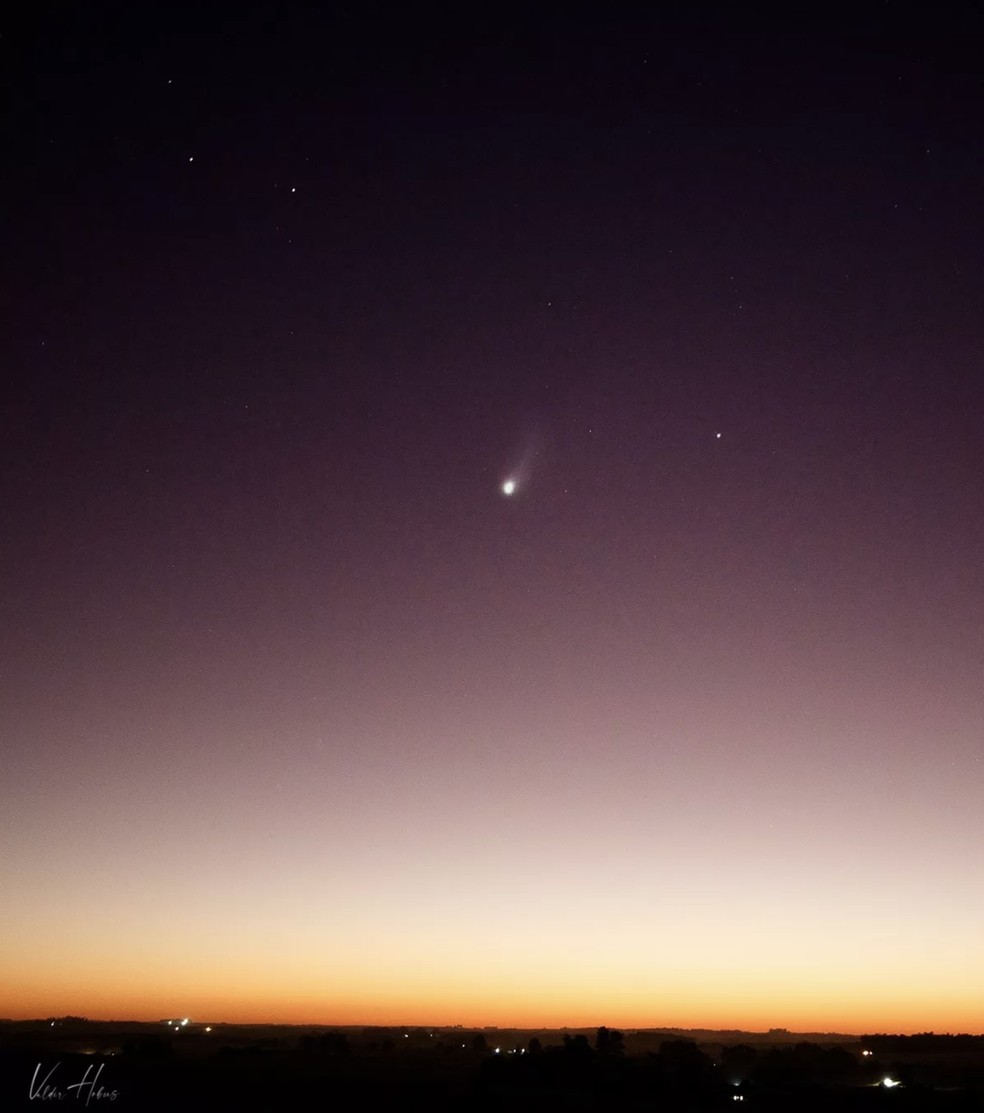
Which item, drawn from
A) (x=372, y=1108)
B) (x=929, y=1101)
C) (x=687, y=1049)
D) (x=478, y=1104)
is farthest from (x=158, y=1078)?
(x=687, y=1049)

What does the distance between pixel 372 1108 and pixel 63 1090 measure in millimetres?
11417

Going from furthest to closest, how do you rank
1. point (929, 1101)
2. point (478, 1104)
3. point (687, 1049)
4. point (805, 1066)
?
point (687, 1049)
point (805, 1066)
point (929, 1101)
point (478, 1104)

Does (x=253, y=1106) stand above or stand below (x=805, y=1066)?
below

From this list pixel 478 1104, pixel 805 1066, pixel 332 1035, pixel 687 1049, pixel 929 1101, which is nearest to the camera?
pixel 478 1104

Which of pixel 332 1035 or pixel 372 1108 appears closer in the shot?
pixel 372 1108

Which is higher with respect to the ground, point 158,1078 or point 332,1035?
point 332,1035

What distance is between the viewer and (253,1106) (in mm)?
36031

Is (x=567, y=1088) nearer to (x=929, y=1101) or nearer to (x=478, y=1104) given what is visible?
(x=478, y=1104)

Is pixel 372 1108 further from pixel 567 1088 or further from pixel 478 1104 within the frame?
pixel 567 1088

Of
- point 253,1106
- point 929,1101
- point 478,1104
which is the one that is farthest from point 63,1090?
point 929,1101

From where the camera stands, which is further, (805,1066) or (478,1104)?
(805,1066)

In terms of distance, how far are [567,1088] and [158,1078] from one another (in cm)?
1906

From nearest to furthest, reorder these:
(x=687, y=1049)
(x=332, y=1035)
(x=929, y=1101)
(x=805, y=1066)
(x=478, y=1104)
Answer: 1. (x=478, y=1104)
2. (x=929, y=1101)
3. (x=805, y=1066)
4. (x=687, y=1049)
5. (x=332, y=1035)

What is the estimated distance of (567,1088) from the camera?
44.8m
